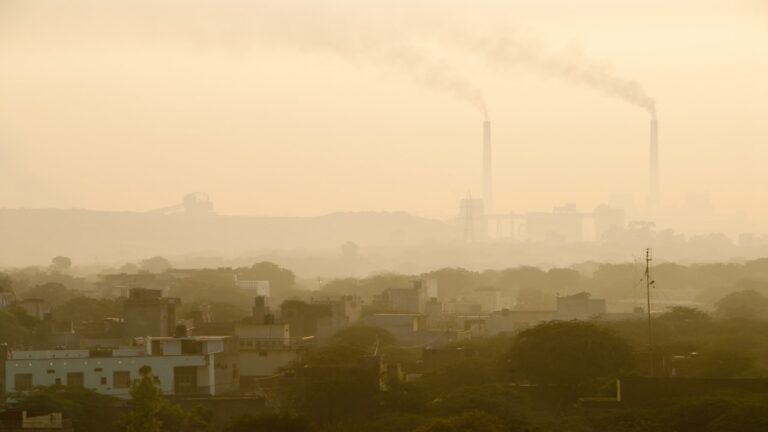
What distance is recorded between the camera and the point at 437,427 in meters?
26.7

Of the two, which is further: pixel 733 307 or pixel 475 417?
pixel 733 307

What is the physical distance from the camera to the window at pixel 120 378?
3608cm

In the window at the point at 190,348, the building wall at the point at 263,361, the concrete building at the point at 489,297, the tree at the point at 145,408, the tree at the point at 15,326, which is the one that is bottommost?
the tree at the point at 145,408

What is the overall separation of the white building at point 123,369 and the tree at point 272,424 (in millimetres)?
7454

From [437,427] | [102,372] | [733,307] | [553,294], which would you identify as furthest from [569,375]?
[553,294]

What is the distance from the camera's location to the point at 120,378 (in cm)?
3628

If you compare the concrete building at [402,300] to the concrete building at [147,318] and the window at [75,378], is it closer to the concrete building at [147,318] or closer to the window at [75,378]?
the concrete building at [147,318]

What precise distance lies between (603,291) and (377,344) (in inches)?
2022

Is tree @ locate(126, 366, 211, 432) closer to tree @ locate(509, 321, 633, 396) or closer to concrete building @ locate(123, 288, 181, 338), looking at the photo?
tree @ locate(509, 321, 633, 396)

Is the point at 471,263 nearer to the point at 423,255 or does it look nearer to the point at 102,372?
the point at 423,255

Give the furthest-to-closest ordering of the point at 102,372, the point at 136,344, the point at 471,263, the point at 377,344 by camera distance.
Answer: the point at 471,263 → the point at 377,344 → the point at 136,344 → the point at 102,372

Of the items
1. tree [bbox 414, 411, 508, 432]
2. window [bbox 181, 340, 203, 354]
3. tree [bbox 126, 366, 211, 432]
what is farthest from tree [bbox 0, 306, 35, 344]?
tree [bbox 414, 411, 508, 432]

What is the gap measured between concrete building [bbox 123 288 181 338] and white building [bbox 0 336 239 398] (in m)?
6.57

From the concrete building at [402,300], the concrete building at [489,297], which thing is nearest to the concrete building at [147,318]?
the concrete building at [402,300]
